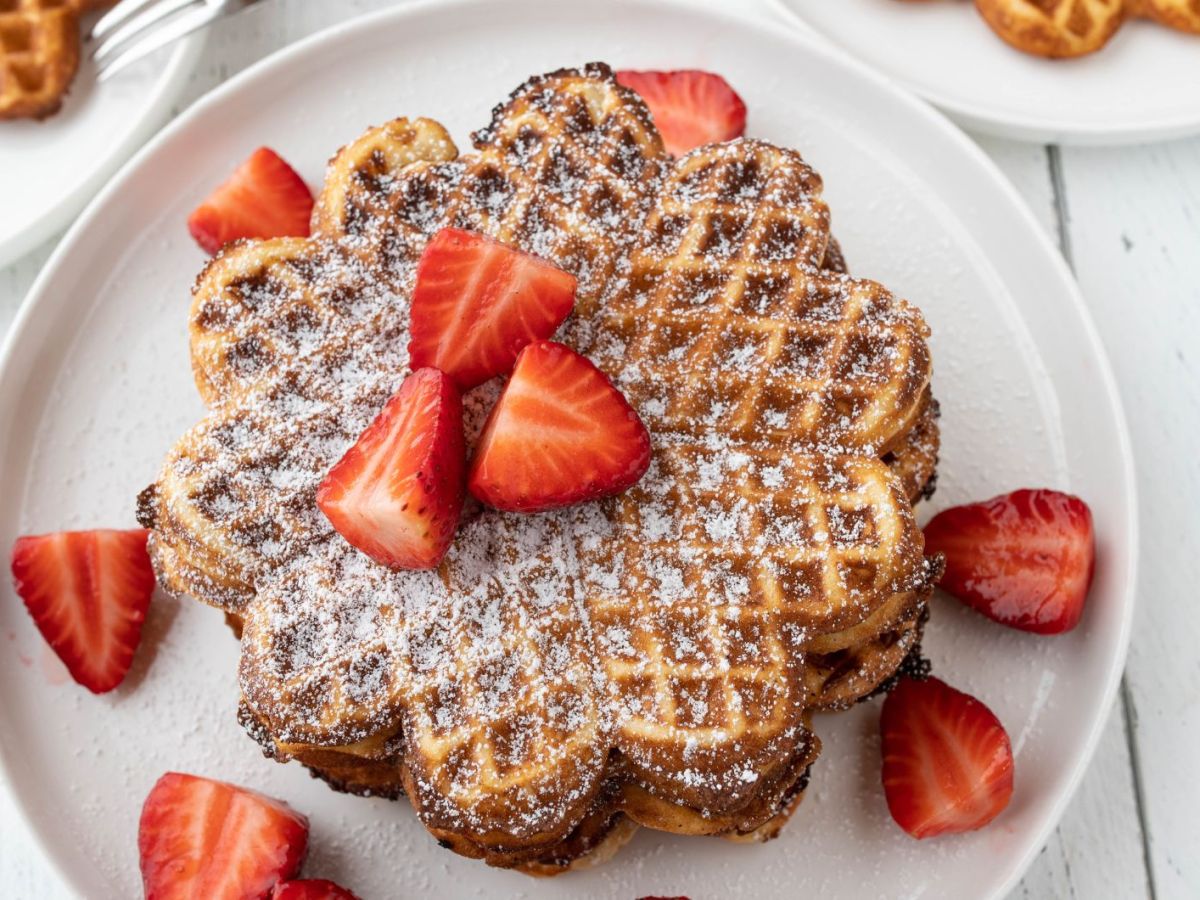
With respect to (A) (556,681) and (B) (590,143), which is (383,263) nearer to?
(B) (590,143)

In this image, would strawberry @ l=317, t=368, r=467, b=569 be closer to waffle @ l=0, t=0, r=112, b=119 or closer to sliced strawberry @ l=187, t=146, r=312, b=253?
sliced strawberry @ l=187, t=146, r=312, b=253

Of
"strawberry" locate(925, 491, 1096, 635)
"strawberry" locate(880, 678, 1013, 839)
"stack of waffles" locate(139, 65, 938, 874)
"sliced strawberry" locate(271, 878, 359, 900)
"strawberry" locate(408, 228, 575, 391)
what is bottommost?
"sliced strawberry" locate(271, 878, 359, 900)

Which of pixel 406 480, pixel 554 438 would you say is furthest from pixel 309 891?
pixel 554 438

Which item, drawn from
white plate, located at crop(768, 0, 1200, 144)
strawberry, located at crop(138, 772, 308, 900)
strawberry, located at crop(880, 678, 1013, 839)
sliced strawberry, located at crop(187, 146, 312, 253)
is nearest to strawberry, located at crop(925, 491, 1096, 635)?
strawberry, located at crop(880, 678, 1013, 839)

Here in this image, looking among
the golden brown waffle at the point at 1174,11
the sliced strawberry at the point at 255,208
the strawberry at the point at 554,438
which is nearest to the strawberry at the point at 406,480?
the strawberry at the point at 554,438

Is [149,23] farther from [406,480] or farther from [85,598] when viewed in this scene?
[406,480]

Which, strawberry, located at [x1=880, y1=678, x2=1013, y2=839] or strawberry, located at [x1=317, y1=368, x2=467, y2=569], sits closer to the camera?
strawberry, located at [x1=317, y1=368, x2=467, y2=569]
